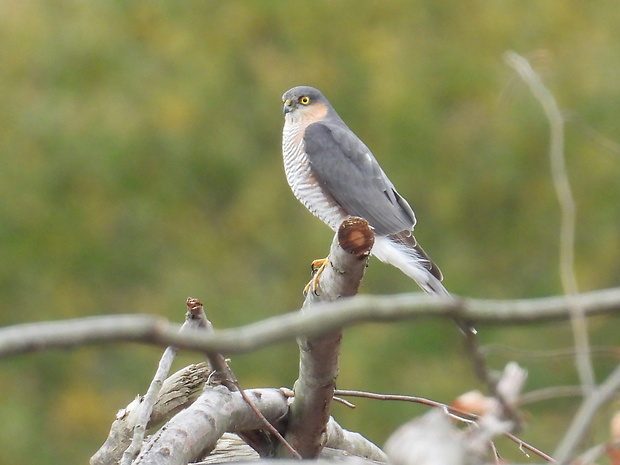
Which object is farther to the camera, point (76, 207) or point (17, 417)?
point (76, 207)

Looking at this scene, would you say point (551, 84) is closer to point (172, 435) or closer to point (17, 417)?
point (17, 417)

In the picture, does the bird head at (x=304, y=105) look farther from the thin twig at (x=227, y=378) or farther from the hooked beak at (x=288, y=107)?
the thin twig at (x=227, y=378)

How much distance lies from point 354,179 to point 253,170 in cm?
661

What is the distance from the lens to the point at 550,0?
11.6 metres

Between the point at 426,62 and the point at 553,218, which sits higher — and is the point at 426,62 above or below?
above

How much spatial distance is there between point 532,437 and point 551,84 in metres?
3.46

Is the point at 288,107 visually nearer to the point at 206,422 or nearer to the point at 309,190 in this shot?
the point at 309,190

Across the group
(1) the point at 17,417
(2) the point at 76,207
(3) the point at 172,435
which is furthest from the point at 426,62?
(3) the point at 172,435

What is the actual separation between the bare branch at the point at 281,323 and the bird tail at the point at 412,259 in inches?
129

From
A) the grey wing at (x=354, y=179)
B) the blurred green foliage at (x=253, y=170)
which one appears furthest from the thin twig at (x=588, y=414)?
the blurred green foliage at (x=253, y=170)

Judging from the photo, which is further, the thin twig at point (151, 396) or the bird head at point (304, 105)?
the bird head at point (304, 105)

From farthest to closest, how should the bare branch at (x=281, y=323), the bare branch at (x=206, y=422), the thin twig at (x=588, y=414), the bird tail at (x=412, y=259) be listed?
the bird tail at (x=412, y=259) < the bare branch at (x=206, y=422) < the thin twig at (x=588, y=414) < the bare branch at (x=281, y=323)

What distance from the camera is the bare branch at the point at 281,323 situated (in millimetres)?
943

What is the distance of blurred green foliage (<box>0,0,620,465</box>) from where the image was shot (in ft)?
33.9
